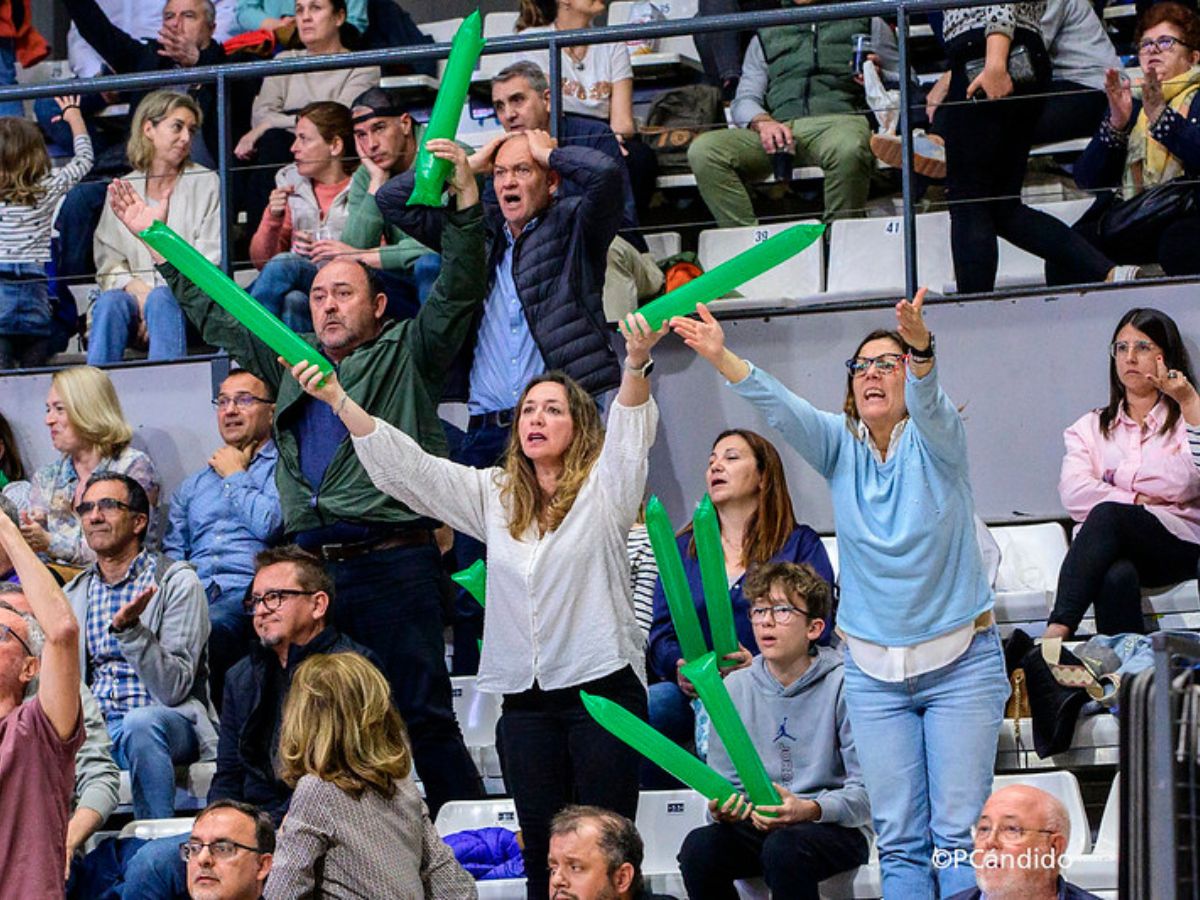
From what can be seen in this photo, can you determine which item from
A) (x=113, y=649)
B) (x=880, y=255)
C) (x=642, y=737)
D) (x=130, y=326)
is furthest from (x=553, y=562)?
(x=130, y=326)

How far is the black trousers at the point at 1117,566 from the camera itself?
240 inches

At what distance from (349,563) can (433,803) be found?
717mm

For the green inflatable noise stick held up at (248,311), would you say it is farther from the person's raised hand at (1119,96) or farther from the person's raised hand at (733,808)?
the person's raised hand at (1119,96)

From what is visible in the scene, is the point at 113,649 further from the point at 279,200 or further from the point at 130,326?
the point at 279,200

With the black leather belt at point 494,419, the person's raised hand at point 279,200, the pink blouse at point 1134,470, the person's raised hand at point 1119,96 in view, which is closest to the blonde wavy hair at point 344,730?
the black leather belt at point 494,419

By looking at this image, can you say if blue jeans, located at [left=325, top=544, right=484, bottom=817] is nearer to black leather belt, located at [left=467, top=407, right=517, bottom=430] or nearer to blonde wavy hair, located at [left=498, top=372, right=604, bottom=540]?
black leather belt, located at [left=467, top=407, right=517, bottom=430]

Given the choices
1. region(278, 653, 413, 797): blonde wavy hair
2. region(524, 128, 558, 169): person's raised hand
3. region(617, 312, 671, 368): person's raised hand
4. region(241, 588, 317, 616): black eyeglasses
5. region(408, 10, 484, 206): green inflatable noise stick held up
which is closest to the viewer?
region(278, 653, 413, 797): blonde wavy hair

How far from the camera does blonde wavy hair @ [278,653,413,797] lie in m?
4.95

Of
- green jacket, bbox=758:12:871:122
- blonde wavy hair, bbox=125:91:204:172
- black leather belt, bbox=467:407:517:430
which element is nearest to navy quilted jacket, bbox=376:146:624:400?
black leather belt, bbox=467:407:517:430

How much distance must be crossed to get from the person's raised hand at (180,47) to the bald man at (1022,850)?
5.72 metres

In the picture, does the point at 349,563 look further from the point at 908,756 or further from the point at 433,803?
the point at 908,756

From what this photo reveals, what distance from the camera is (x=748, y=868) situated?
212 inches

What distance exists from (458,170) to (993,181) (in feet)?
6.20

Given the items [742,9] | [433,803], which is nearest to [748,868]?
[433,803]
